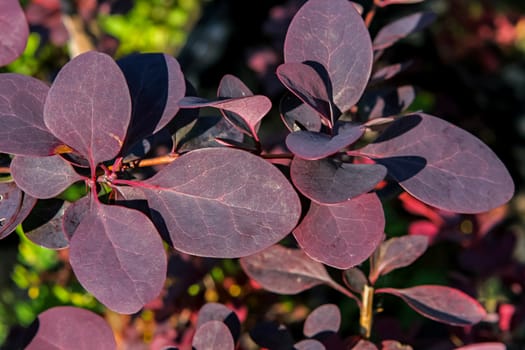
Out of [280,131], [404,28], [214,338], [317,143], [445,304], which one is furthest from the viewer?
[280,131]

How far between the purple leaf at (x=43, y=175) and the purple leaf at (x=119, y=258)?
0.20 feet

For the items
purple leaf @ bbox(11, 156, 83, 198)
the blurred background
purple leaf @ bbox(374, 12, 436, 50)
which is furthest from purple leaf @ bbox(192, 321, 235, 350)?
purple leaf @ bbox(374, 12, 436, 50)

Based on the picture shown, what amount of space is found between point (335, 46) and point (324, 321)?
391 mm

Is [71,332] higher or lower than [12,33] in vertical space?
lower

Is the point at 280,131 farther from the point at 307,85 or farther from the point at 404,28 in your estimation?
the point at 307,85

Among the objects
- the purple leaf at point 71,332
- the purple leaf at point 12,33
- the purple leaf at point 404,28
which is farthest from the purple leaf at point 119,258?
the purple leaf at point 404,28

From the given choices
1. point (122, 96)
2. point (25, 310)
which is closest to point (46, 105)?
point (122, 96)

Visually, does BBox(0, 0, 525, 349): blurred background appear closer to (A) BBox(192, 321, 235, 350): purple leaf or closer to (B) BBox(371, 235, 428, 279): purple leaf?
(B) BBox(371, 235, 428, 279): purple leaf

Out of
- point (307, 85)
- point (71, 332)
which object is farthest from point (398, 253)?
point (71, 332)

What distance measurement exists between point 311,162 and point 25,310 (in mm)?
1505

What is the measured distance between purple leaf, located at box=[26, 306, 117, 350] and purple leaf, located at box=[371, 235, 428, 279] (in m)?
0.40

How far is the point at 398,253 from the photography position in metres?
0.93

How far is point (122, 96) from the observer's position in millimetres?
676

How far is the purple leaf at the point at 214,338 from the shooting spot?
749 millimetres
